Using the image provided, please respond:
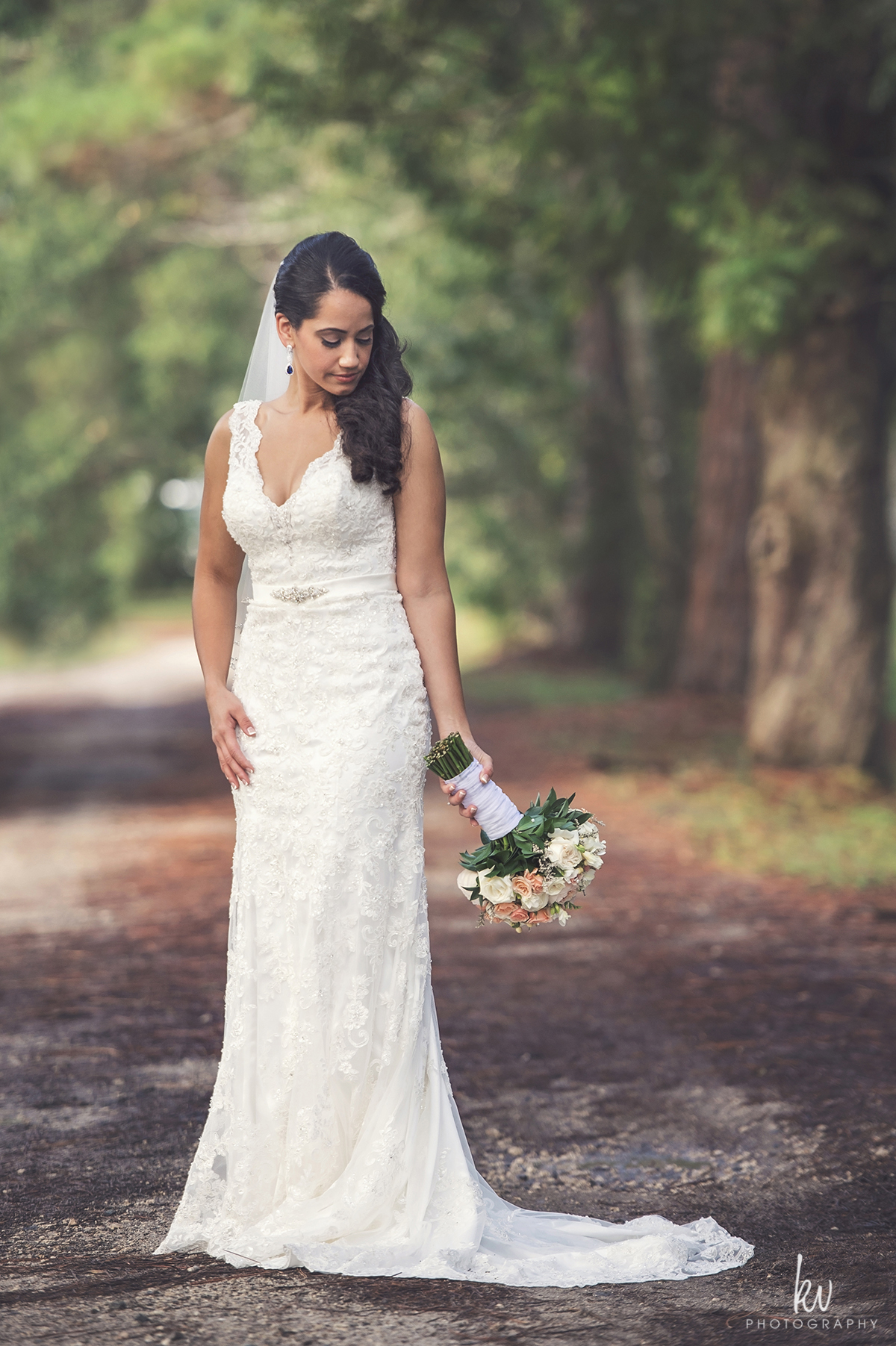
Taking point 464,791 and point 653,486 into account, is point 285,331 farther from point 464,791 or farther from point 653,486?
point 653,486

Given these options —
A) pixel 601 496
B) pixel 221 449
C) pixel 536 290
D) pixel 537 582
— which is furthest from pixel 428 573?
pixel 537 582

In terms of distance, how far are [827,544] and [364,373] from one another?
27.6 ft

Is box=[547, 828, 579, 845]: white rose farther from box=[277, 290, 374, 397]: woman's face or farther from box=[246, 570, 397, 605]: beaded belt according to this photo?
box=[277, 290, 374, 397]: woman's face

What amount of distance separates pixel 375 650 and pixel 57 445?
18590mm

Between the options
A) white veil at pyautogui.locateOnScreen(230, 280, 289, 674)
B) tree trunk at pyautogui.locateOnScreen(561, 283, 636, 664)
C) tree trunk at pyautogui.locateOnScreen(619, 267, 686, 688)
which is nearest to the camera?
white veil at pyautogui.locateOnScreen(230, 280, 289, 674)

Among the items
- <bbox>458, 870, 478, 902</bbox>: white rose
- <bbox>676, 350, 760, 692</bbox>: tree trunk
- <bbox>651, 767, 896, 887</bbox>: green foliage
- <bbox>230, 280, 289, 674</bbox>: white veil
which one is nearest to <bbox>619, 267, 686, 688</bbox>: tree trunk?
<bbox>676, 350, 760, 692</bbox>: tree trunk

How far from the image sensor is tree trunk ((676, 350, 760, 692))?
58.2 feet

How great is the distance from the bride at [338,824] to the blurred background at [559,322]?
5.66 m

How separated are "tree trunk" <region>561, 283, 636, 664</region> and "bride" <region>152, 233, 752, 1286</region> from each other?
1622 centimetres

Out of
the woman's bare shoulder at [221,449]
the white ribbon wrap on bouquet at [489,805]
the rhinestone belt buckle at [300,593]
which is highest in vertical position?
the woman's bare shoulder at [221,449]

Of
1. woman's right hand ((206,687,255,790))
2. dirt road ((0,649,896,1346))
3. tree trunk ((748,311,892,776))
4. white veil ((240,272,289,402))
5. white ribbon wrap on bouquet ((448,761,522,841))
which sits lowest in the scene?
dirt road ((0,649,896,1346))

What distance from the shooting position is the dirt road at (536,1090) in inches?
143

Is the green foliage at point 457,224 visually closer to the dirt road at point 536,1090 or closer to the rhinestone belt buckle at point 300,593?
the dirt road at point 536,1090

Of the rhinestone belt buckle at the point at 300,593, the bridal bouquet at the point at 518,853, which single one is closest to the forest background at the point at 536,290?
the rhinestone belt buckle at the point at 300,593
